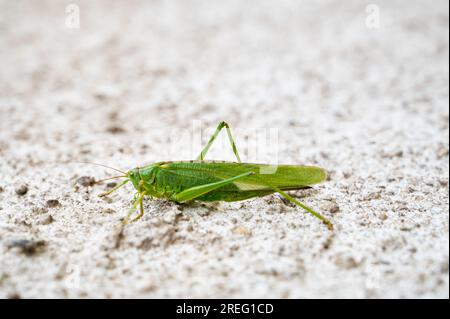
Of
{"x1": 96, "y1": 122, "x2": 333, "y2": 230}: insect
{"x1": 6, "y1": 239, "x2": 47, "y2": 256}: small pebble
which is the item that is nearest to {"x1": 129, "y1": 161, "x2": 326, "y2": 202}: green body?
{"x1": 96, "y1": 122, "x2": 333, "y2": 230}: insect

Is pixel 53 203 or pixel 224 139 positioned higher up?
pixel 224 139

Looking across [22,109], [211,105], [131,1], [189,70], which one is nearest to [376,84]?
[211,105]

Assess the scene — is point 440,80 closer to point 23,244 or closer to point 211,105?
point 211,105

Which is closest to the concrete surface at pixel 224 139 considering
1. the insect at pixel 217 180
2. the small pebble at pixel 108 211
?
the small pebble at pixel 108 211

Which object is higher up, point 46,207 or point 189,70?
point 189,70

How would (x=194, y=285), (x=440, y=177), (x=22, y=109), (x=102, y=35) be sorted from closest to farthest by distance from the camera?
(x=194, y=285)
(x=440, y=177)
(x=22, y=109)
(x=102, y=35)

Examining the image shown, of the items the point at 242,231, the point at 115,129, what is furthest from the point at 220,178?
the point at 115,129

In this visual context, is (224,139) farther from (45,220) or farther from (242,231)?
(45,220)
